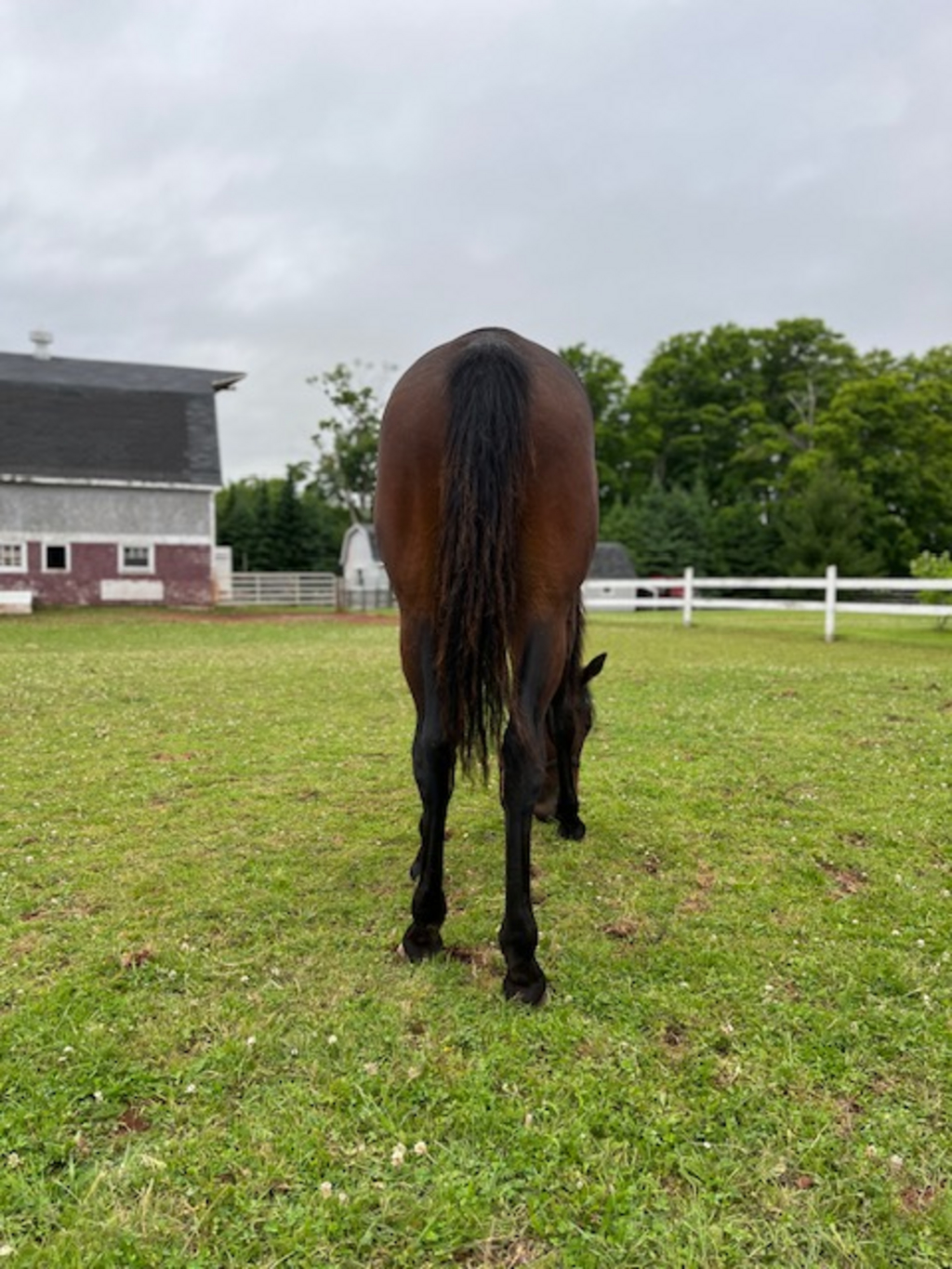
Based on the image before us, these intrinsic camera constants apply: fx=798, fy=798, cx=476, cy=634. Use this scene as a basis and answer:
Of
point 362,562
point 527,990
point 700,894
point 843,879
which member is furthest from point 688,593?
point 362,562

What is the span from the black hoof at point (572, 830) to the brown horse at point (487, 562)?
1.40 meters

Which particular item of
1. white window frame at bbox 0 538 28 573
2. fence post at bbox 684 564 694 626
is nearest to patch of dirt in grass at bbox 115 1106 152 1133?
fence post at bbox 684 564 694 626

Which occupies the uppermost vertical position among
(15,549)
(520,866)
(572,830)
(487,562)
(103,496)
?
(103,496)

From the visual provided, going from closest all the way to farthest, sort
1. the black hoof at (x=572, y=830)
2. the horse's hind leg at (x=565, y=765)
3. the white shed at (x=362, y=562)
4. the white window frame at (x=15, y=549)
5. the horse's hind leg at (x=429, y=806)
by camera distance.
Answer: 1. the horse's hind leg at (x=429, y=806)
2. the horse's hind leg at (x=565, y=765)
3. the black hoof at (x=572, y=830)
4. the white window frame at (x=15, y=549)
5. the white shed at (x=362, y=562)

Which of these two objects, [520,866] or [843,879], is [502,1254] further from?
[843,879]

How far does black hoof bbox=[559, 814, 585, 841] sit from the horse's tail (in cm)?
163

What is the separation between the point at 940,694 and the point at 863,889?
562 centimetres

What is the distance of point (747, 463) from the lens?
5641 cm

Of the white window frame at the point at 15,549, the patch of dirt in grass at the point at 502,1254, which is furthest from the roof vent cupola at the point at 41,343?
the patch of dirt in grass at the point at 502,1254

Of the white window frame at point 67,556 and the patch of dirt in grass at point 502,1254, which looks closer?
the patch of dirt in grass at point 502,1254

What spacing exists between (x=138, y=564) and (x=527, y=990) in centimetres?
2675

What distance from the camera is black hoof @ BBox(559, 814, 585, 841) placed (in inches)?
171

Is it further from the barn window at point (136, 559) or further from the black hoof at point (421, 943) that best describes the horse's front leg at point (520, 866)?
the barn window at point (136, 559)

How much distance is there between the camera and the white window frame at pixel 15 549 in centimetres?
2534
